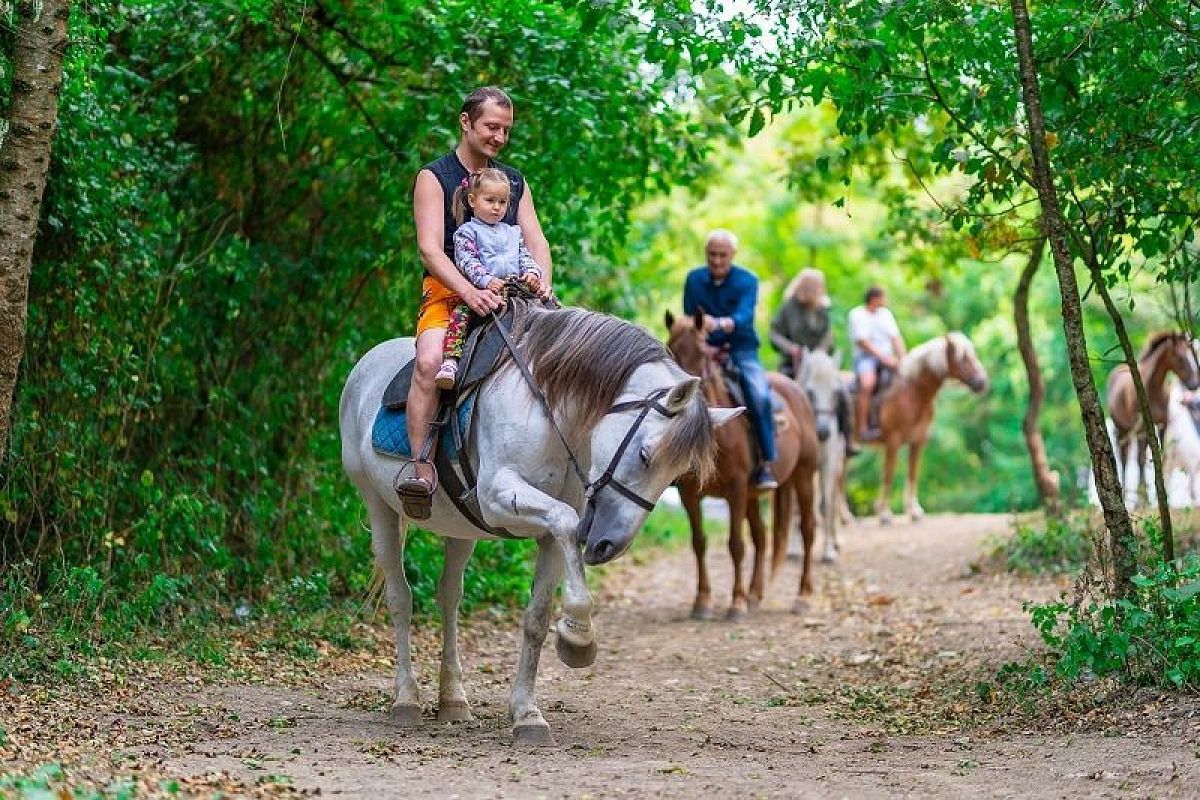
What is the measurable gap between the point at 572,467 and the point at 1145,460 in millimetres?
8771

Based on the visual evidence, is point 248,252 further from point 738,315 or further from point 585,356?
point 585,356

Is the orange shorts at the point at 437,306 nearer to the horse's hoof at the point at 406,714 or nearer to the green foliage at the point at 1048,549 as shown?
the horse's hoof at the point at 406,714

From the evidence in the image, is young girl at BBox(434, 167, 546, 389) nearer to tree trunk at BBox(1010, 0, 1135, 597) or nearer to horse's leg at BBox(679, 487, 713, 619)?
tree trunk at BBox(1010, 0, 1135, 597)

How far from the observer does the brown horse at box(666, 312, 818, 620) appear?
11297 mm

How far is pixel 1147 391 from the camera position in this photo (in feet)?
49.6

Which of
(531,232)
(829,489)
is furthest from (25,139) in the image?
(829,489)

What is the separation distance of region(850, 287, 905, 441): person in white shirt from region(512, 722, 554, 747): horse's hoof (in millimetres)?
12966

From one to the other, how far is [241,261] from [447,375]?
3875 millimetres

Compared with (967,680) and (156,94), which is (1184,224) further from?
(156,94)

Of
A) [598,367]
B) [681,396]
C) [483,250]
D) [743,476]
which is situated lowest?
[743,476]

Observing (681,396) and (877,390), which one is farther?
(877,390)

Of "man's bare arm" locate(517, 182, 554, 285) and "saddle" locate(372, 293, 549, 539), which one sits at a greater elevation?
"man's bare arm" locate(517, 182, 554, 285)

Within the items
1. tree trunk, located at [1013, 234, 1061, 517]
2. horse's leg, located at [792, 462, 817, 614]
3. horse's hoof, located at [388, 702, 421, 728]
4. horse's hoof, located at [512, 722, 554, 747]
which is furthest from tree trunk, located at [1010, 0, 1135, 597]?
tree trunk, located at [1013, 234, 1061, 517]

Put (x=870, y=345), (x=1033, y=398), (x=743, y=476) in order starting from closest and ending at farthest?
1. (x=743, y=476)
2. (x=1033, y=398)
3. (x=870, y=345)
